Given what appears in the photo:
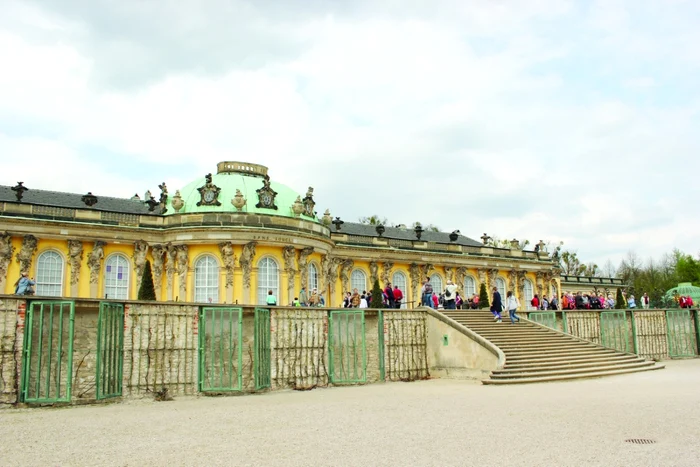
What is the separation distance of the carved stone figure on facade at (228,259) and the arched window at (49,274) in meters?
8.53

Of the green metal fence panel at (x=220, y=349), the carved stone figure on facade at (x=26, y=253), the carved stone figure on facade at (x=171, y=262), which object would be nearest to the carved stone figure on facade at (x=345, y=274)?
the carved stone figure on facade at (x=171, y=262)

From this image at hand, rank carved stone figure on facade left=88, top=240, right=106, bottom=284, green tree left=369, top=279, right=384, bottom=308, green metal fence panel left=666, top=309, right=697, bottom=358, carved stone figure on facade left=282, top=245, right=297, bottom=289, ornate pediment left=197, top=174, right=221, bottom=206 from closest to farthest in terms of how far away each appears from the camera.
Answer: green tree left=369, top=279, right=384, bottom=308 < green metal fence panel left=666, top=309, right=697, bottom=358 < carved stone figure on facade left=88, top=240, right=106, bottom=284 < carved stone figure on facade left=282, top=245, right=297, bottom=289 < ornate pediment left=197, top=174, right=221, bottom=206

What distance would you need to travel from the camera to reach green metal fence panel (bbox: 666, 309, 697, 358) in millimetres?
30344

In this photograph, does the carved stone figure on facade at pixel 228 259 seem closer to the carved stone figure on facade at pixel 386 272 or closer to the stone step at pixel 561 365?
the carved stone figure on facade at pixel 386 272

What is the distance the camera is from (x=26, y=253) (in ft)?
107

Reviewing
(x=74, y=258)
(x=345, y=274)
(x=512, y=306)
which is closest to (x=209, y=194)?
(x=74, y=258)

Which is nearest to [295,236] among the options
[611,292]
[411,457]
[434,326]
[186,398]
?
[434,326]

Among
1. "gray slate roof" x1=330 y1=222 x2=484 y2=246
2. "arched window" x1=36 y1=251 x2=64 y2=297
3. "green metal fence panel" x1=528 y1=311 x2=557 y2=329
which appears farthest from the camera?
"gray slate roof" x1=330 y1=222 x2=484 y2=246

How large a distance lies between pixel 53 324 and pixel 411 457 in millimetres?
10744

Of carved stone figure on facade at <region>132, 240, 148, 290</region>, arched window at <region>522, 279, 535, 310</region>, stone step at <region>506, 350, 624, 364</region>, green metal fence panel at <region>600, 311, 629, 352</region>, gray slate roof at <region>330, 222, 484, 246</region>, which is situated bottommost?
stone step at <region>506, 350, 624, 364</region>

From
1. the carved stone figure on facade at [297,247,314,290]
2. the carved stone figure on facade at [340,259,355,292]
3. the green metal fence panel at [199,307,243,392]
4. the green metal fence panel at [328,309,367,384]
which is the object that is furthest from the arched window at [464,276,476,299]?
the green metal fence panel at [199,307,243,392]

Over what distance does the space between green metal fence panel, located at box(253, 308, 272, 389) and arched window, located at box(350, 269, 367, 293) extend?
77.1 feet

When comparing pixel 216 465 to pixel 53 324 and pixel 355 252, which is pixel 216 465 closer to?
pixel 53 324

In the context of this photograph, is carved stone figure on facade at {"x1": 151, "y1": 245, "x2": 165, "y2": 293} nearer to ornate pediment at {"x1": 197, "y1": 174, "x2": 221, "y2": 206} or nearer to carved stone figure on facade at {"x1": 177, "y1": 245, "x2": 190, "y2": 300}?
carved stone figure on facade at {"x1": 177, "y1": 245, "x2": 190, "y2": 300}
